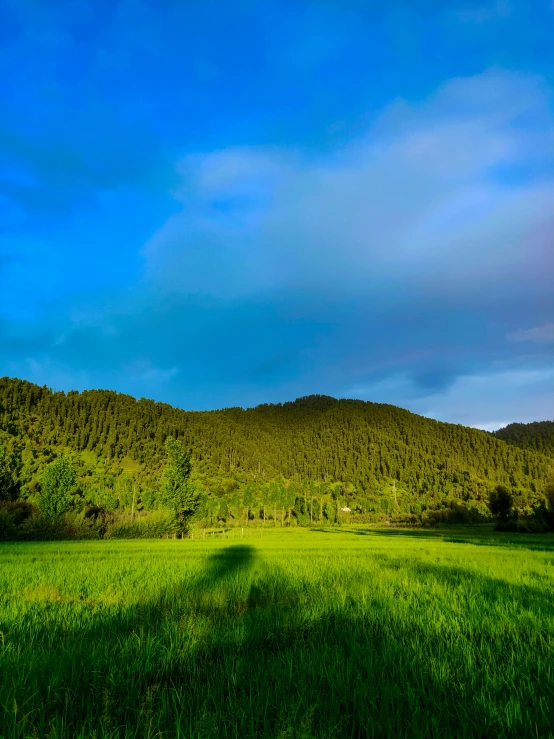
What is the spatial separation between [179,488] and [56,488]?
1863cm

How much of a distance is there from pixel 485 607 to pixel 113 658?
6218mm

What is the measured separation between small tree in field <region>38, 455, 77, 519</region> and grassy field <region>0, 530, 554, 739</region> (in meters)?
47.7

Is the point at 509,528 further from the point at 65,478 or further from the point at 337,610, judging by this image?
the point at 337,610

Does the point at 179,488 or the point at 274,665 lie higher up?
the point at 179,488

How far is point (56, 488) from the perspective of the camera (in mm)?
49844

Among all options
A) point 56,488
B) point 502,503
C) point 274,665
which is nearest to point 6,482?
point 56,488

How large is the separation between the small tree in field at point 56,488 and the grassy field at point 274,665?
47.7 meters

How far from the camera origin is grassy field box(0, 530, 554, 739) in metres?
2.90

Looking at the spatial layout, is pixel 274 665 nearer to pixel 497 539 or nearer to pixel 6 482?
pixel 497 539

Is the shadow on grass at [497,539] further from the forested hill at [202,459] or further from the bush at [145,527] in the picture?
the forested hill at [202,459]

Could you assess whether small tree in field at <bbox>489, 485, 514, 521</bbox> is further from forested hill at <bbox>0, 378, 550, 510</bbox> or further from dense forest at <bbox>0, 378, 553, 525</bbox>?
forested hill at <bbox>0, 378, 550, 510</bbox>

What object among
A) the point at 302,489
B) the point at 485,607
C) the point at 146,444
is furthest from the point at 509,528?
the point at 146,444

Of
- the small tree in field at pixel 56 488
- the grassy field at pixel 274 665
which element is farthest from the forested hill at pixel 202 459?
the grassy field at pixel 274 665

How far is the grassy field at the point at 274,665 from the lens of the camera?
114 inches
